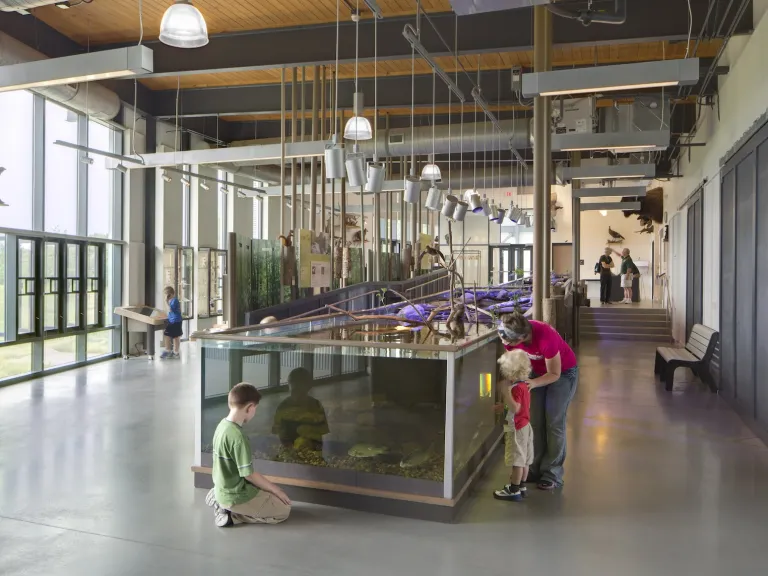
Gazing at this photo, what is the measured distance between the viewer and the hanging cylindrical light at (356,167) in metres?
6.27

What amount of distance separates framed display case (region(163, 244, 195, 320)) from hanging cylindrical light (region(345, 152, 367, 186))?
8541 mm

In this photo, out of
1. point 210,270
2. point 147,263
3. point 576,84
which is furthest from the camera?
point 210,270

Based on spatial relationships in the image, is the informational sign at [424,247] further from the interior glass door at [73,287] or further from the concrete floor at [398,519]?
the concrete floor at [398,519]

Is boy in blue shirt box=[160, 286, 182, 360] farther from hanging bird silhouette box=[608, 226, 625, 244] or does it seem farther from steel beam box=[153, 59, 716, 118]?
hanging bird silhouette box=[608, 226, 625, 244]

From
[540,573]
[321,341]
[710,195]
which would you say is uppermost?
[710,195]

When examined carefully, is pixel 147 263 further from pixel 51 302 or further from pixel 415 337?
pixel 415 337

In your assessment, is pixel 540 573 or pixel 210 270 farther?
pixel 210 270

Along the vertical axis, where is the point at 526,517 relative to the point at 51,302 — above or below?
below

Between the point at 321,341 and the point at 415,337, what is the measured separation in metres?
0.70

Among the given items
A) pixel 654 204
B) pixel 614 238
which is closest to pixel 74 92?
pixel 654 204

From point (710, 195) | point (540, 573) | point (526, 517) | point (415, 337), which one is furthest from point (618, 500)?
point (710, 195)

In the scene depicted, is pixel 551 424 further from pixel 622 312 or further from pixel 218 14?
pixel 622 312

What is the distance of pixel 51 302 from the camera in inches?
432

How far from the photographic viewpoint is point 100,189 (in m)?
12.5
